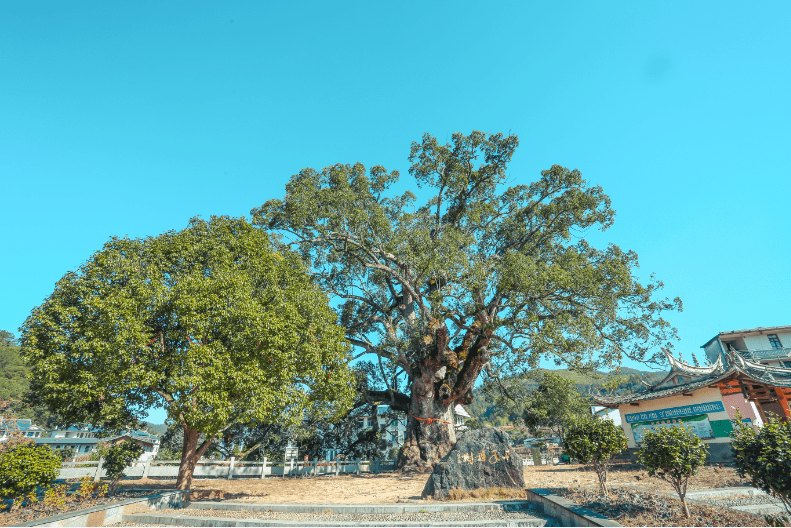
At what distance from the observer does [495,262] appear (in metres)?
16.9

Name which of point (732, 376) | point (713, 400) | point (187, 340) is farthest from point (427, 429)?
point (732, 376)

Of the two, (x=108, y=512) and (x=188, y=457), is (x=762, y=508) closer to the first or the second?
(x=108, y=512)

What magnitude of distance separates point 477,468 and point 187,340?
354 inches

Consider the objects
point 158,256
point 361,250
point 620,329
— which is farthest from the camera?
point 361,250

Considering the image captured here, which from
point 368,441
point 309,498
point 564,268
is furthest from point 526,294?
point 368,441

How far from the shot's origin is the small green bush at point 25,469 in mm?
7965

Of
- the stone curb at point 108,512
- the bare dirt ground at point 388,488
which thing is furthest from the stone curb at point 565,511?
the stone curb at point 108,512

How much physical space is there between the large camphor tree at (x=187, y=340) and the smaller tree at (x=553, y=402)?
734 inches

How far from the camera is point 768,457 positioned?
5.20 meters

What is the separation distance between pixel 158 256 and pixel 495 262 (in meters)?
12.6

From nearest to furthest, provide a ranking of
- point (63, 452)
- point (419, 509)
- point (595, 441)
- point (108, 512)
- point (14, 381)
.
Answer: point (108, 512)
point (419, 509)
point (595, 441)
point (63, 452)
point (14, 381)

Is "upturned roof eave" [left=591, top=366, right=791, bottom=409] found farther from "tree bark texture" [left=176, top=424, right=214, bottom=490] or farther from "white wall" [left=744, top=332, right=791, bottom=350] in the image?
"white wall" [left=744, top=332, right=791, bottom=350]

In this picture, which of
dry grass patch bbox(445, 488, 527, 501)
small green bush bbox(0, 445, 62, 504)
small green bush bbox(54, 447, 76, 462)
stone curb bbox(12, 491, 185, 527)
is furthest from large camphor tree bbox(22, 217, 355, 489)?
dry grass patch bbox(445, 488, 527, 501)

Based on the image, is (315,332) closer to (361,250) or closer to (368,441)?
(361,250)
